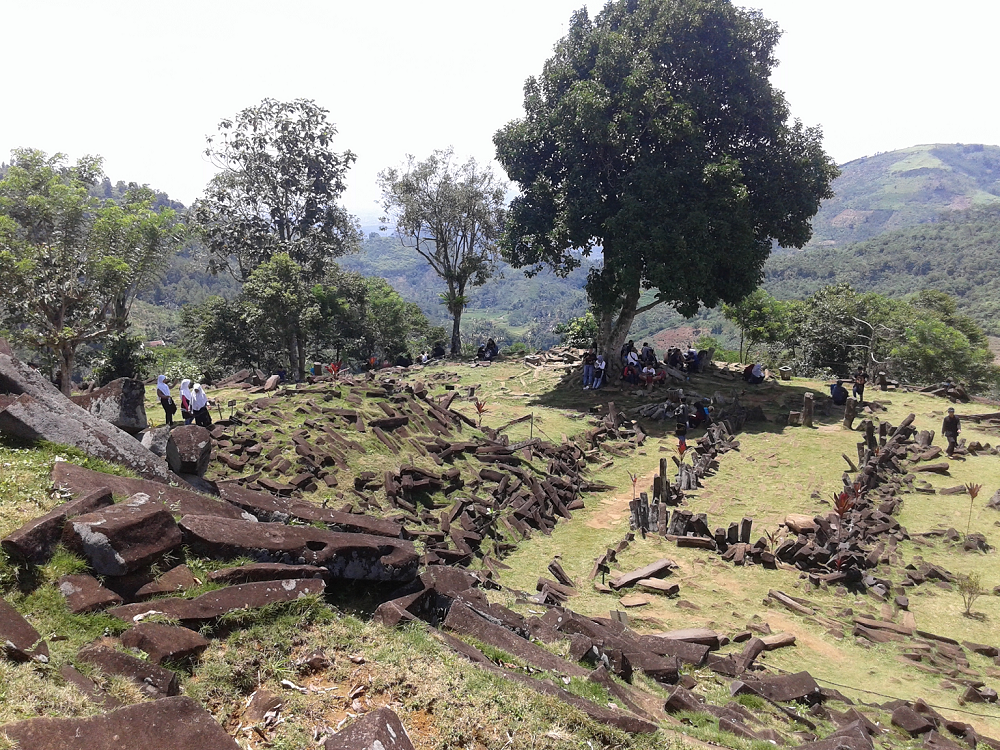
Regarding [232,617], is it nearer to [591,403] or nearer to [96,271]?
[96,271]

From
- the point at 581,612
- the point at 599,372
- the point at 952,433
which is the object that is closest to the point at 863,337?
the point at 952,433

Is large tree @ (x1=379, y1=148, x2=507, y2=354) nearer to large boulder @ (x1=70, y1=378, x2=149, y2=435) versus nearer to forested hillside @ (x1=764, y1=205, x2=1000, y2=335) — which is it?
large boulder @ (x1=70, y1=378, x2=149, y2=435)

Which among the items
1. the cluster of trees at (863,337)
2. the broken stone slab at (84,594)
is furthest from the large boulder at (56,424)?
the cluster of trees at (863,337)

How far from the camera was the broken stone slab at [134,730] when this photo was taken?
3.24 m

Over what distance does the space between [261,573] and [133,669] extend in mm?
1799

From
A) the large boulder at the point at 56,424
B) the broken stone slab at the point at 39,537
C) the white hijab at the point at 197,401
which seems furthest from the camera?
the white hijab at the point at 197,401

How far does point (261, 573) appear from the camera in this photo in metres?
6.00

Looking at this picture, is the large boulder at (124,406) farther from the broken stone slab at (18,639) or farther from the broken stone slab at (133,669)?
the broken stone slab at (133,669)

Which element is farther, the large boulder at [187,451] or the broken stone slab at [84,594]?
the large boulder at [187,451]

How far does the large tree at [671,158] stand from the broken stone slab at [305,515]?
17.6 metres

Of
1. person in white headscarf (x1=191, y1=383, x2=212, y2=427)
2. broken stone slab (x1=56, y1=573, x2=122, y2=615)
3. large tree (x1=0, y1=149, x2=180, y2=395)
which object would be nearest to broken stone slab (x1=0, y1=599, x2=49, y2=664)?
broken stone slab (x1=56, y1=573, x2=122, y2=615)

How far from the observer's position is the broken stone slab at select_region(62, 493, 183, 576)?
17.1ft

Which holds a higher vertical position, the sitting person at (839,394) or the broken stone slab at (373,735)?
the sitting person at (839,394)

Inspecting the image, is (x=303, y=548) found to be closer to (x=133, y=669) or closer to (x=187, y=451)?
(x=133, y=669)
